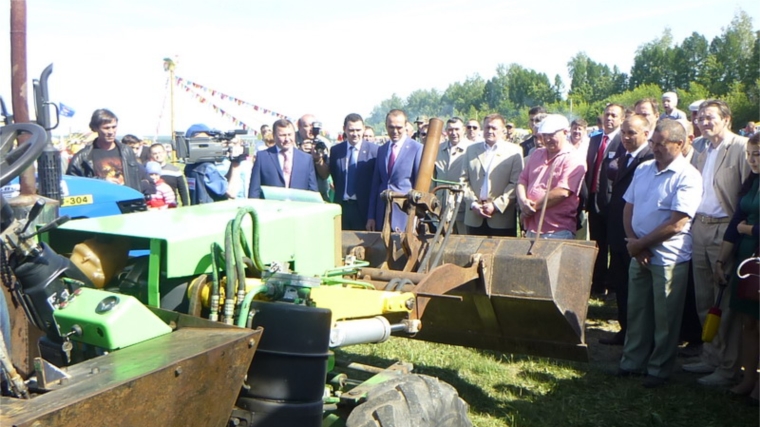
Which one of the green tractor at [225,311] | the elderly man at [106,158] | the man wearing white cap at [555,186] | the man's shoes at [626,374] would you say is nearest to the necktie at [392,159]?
the man wearing white cap at [555,186]

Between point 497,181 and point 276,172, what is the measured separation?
1.98m

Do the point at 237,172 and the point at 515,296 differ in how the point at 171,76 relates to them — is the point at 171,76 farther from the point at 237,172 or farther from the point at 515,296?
the point at 515,296

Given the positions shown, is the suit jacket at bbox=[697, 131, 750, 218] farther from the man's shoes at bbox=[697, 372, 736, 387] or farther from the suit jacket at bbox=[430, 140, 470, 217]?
the suit jacket at bbox=[430, 140, 470, 217]

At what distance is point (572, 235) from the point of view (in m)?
6.10

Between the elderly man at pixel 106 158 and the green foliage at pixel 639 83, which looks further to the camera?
the green foliage at pixel 639 83

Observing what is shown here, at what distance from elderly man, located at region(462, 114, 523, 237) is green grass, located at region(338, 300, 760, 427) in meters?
1.24

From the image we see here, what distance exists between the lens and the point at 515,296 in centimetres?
433

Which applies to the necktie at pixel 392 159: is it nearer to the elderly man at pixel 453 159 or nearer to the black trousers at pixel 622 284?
the elderly man at pixel 453 159

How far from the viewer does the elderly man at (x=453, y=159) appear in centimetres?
708

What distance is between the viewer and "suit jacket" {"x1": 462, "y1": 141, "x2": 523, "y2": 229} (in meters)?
6.66

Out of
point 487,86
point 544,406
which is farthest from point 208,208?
point 487,86

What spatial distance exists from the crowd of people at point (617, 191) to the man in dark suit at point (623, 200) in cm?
1

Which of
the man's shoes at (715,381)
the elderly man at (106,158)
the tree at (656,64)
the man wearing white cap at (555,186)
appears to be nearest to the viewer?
the man's shoes at (715,381)

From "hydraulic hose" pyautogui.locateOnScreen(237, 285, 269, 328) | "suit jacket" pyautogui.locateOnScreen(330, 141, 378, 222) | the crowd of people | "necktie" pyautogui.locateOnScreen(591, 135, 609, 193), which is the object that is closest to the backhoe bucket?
the crowd of people
